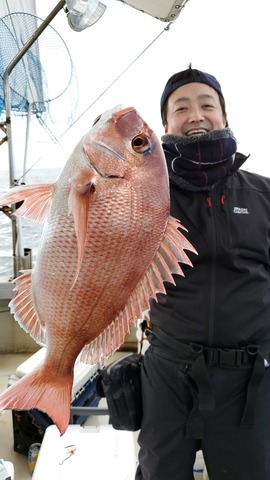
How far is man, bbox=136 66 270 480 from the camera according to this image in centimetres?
176

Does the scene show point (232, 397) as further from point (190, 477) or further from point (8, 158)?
point (8, 158)

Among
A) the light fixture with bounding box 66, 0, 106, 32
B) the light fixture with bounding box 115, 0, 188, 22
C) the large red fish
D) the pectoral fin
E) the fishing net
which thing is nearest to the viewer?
the pectoral fin

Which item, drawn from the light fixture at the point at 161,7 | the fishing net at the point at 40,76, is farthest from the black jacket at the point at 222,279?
the fishing net at the point at 40,76

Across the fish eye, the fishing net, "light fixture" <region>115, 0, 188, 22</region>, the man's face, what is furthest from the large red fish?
the fishing net

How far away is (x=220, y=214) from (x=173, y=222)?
0.82 meters

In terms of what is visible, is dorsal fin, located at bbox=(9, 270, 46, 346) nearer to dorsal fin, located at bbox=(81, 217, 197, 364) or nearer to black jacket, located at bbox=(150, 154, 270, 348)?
dorsal fin, located at bbox=(81, 217, 197, 364)

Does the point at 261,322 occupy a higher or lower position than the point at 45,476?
higher

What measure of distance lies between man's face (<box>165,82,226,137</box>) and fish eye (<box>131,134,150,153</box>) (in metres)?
0.86

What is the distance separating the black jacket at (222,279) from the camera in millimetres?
1784

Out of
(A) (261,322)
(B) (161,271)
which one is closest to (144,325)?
(A) (261,322)

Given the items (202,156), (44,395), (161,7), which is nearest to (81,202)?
(44,395)

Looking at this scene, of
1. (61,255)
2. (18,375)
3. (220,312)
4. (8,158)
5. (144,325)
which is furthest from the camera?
(8,158)

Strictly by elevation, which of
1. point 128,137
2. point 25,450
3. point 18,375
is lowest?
point 25,450

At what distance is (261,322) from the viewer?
181 centimetres
